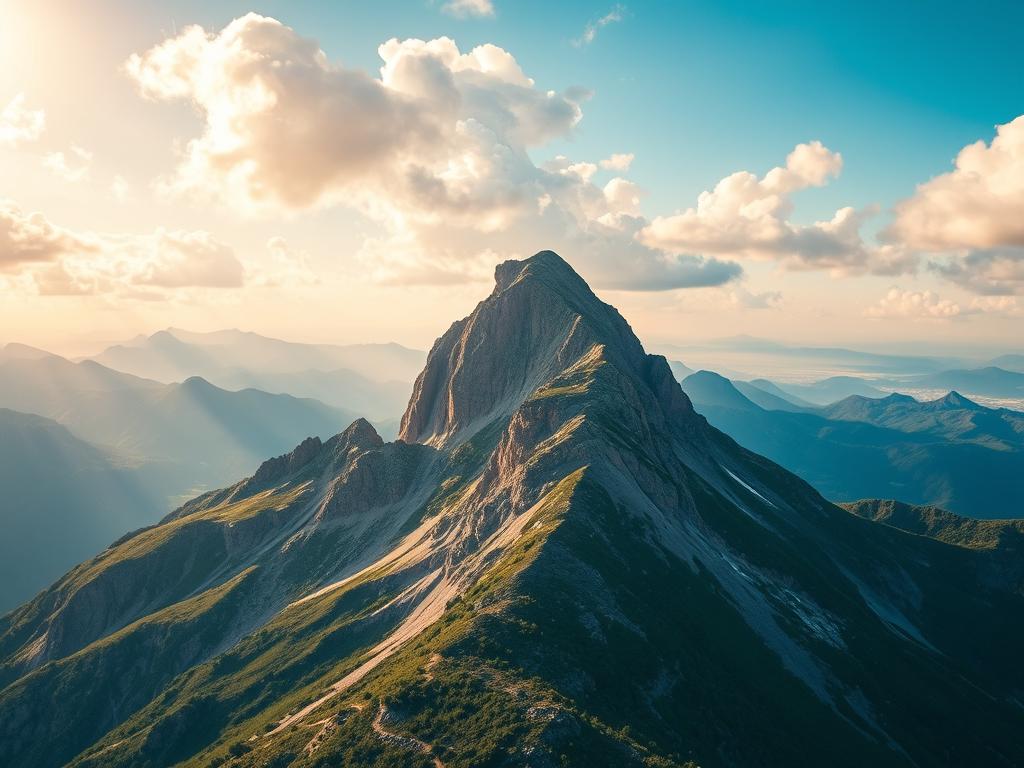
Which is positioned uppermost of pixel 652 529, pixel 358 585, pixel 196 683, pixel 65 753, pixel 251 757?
pixel 652 529

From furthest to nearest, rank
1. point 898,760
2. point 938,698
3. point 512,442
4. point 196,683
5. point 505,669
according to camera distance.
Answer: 1. point 512,442
2. point 196,683
3. point 938,698
4. point 898,760
5. point 505,669

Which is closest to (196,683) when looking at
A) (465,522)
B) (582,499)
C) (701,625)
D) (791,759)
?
(465,522)

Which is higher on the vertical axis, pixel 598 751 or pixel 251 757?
pixel 598 751

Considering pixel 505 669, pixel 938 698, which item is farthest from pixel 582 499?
pixel 938 698

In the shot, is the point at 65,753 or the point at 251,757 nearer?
the point at 251,757

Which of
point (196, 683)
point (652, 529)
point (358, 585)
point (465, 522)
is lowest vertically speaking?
point (196, 683)

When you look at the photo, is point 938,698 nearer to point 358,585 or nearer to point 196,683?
point 358,585

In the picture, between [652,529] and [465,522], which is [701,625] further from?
[465,522]

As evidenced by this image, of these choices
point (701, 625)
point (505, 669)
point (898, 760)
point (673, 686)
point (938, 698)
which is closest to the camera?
point (505, 669)

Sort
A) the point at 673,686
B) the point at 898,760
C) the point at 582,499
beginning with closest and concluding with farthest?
the point at 673,686, the point at 898,760, the point at 582,499
